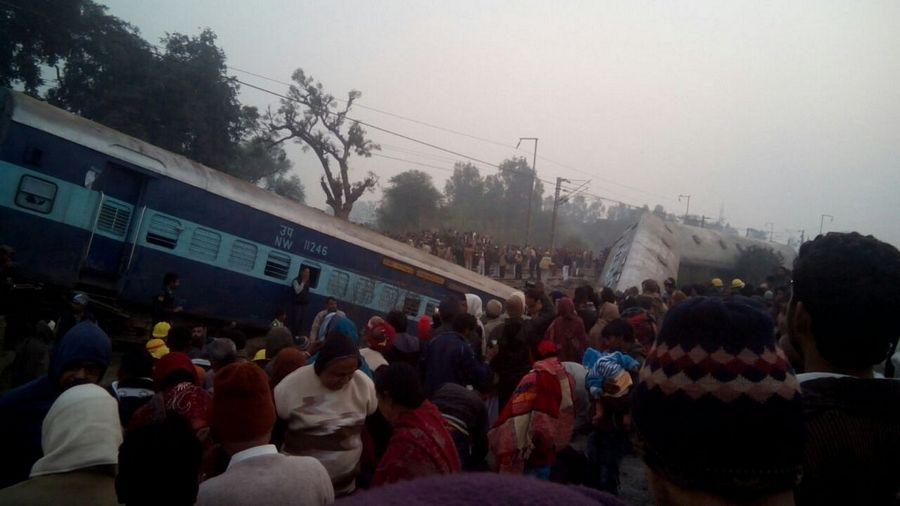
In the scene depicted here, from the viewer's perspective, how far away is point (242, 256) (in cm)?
1373

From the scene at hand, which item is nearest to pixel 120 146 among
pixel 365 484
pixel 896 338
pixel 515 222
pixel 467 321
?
pixel 467 321

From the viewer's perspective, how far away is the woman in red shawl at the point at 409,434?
3139 millimetres

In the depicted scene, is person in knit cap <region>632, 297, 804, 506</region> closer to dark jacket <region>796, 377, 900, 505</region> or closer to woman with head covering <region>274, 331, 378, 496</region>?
dark jacket <region>796, 377, 900, 505</region>

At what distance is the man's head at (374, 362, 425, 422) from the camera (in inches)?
137

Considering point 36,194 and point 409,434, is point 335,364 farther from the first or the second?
point 36,194

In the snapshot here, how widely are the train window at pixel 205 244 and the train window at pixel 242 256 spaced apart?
0.36 m

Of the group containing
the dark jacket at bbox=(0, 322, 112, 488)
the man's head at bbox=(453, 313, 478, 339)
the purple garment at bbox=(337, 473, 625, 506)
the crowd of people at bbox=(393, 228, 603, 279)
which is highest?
the crowd of people at bbox=(393, 228, 603, 279)

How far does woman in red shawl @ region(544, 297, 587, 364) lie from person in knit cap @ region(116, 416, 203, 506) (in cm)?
476

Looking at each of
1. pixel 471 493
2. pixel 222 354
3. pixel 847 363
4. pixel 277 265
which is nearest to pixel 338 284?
pixel 277 265

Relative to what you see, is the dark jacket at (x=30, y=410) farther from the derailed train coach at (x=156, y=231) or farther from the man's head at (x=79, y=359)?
the derailed train coach at (x=156, y=231)

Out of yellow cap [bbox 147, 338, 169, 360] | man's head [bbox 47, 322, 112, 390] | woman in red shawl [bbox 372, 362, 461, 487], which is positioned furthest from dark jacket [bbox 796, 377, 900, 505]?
yellow cap [bbox 147, 338, 169, 360]

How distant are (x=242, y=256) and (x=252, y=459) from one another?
1187 cm

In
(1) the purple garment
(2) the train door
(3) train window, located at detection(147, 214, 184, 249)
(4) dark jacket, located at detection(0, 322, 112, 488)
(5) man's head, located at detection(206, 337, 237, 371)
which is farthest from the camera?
(3) train window, located at detection(147, 214, 184, 249)

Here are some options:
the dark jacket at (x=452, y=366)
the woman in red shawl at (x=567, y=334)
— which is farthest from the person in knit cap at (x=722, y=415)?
the woman in red shawl at (x=567, y=334)
